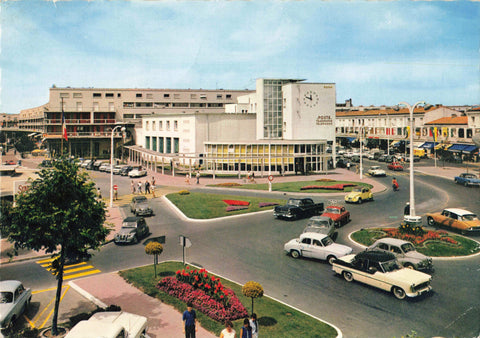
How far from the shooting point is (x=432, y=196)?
4259 centimetres

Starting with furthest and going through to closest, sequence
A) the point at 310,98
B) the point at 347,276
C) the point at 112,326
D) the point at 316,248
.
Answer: the point at 310,98
the point at 316,248
the point at 347,276
the point at 112,326

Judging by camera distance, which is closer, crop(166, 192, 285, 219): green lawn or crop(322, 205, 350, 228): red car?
crop(322, 205, 350, 228): red car

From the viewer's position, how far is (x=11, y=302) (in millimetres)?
15805

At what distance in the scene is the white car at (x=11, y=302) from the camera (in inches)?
595

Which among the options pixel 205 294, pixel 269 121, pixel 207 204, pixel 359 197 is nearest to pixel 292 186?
pixel 359 197

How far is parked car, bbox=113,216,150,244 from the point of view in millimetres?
27719

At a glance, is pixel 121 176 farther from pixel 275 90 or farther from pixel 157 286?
pixel 157 286

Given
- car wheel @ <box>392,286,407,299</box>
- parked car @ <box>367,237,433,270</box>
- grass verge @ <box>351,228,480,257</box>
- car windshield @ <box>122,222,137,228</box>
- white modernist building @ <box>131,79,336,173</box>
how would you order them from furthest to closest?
white modernist building @ <box>131,79,336,173</box> → car windshield @ <box>122,222,137,228</box> → grass verge @ <box>351,228,480,257</box> → parked car @ <box>367,237,433,270</box> → car wheel @ <box>392,286,407,299</box>

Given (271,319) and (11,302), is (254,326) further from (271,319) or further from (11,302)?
(11,302)

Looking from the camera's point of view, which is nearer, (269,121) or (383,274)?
(383,274)

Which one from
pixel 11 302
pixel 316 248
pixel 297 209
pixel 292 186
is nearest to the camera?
pixel 11 302

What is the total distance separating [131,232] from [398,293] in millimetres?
18341

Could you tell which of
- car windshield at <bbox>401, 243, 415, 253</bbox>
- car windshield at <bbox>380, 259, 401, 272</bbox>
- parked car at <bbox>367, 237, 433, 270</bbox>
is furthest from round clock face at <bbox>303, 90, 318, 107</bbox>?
car windshield at <bbox>380, 259, 401, 272</bbox>

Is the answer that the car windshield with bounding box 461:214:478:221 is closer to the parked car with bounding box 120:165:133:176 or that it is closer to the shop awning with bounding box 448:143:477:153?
the shop awning with bounding box 448:143:477:153
